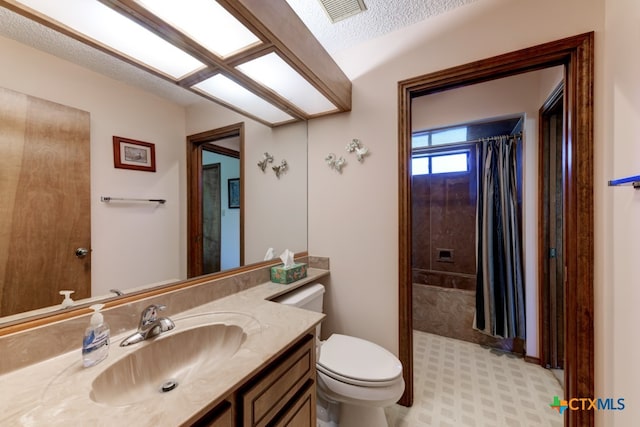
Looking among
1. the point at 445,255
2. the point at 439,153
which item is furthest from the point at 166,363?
the point at 439,153

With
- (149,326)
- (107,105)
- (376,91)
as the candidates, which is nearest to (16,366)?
(149,326)

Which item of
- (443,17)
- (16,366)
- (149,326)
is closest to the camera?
(16,366)

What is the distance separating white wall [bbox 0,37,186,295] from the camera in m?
0.77

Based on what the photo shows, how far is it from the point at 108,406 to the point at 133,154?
2.88 feet

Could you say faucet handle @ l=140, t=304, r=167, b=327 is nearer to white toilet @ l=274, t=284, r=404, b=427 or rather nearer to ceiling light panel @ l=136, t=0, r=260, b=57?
white toilet @ l=274, t=284, r=404, b=427

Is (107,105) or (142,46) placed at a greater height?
(142,46)

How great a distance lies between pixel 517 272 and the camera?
2.06 metres

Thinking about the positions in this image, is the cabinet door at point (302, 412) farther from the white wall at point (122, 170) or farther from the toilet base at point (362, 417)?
the white wall at point (122, 170)

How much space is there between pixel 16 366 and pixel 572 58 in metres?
2.42

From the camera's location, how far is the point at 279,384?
78cm

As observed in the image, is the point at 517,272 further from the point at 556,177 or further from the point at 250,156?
the point at 250,156

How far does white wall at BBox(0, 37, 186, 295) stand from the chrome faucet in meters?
0.18

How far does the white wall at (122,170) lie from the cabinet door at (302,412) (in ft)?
2.39

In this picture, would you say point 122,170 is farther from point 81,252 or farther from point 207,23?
point 207,23
